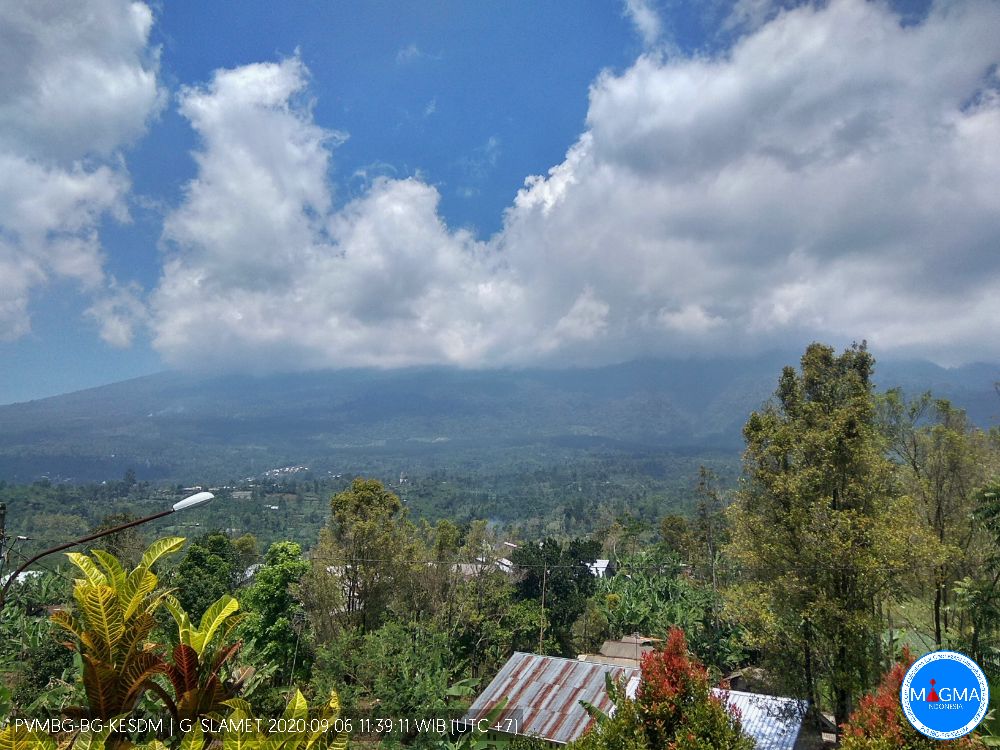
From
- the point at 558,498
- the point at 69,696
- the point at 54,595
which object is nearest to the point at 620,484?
the point at 558,498

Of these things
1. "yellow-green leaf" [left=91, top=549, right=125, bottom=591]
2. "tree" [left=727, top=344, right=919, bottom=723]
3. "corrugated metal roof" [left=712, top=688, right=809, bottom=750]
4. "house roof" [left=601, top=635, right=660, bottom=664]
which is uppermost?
"yellow-green leaf" [left=91, top=549, right=125, bottom=591]

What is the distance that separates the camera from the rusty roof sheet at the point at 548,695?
13.7m

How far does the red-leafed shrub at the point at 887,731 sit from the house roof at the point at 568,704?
24.5ft

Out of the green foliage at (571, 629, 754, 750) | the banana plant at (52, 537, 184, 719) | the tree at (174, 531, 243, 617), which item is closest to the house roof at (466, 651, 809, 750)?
the green foliage at (571, 629, 754, 750)

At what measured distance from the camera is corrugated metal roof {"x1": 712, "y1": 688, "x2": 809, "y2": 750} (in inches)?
511

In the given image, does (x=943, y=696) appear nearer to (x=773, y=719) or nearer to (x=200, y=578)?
(x=773, y=719)

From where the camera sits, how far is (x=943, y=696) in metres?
5.66

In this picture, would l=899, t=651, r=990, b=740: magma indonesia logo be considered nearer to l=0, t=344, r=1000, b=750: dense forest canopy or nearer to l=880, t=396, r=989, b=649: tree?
l=0, t=344, r=1000, b=750: dense forest canopy

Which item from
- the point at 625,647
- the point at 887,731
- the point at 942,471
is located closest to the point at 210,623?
the point at 887,731

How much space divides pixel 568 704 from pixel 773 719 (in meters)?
5.16

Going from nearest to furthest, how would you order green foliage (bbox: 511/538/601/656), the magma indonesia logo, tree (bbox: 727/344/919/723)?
the magma indonesia logo
tree (bbox: 727/344/919/723)
green foliage (bbox: 511/538/601/656)

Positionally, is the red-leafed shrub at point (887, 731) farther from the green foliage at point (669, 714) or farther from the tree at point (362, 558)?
the tree at point (362, 558)

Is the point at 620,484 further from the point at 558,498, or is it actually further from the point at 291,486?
the point at 291,486

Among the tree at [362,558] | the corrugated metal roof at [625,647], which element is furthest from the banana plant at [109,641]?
the corrugated metal roof at [625,647]
